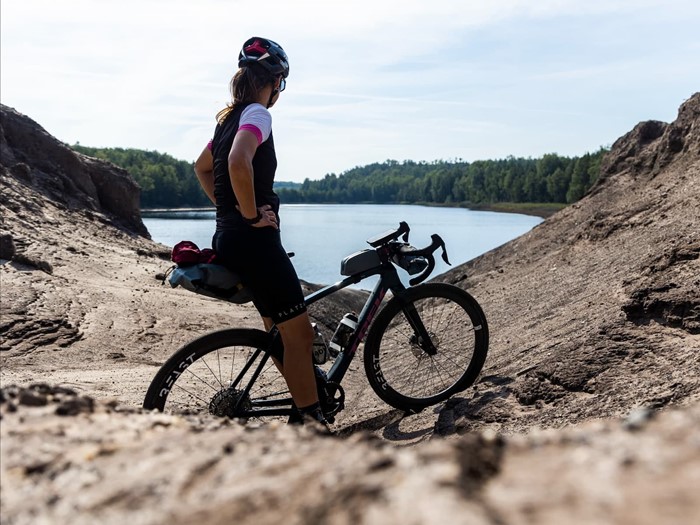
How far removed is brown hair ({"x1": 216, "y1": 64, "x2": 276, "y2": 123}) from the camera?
13.9 feet

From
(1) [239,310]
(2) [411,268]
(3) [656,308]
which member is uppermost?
(2) [411,268]

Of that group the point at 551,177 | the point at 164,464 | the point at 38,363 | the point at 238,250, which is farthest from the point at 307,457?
the point at 551,177

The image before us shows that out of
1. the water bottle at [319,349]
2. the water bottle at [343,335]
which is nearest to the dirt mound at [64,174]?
the water bottle at [343,335]

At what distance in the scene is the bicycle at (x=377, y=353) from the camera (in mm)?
4402

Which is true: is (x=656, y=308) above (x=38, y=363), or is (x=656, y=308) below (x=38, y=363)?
above

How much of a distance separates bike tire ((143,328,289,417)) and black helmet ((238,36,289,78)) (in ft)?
5.28

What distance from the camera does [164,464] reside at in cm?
144

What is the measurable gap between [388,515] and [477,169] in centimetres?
12650

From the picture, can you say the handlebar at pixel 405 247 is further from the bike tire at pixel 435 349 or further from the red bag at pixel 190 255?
the red bag at pixel 190 255

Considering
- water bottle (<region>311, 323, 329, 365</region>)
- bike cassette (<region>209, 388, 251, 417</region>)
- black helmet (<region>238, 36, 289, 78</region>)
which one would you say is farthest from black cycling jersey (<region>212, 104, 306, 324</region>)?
bike cassette (<region>209, 388, 251, 417</region>)

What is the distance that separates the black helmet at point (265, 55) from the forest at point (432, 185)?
255 ft

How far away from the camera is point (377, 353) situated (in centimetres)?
514

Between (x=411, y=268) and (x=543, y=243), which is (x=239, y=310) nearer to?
(x=543, y=243)

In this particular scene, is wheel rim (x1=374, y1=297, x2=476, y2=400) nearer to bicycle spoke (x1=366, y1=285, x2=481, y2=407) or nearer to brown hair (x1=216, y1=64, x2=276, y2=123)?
bicycle spoke (x1=366, y1=285, x2=481, y2=407)
